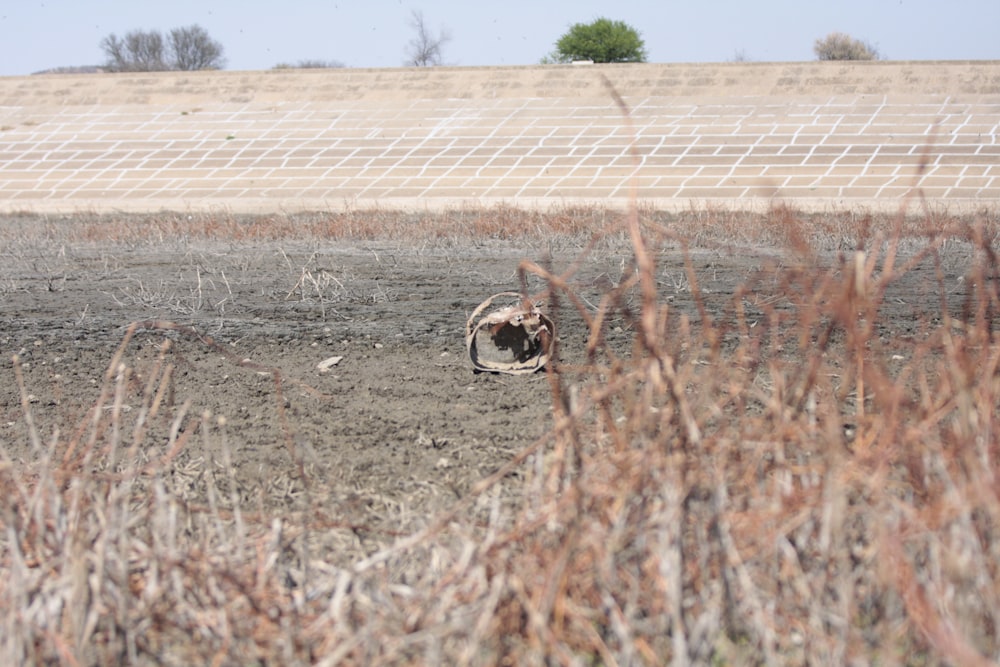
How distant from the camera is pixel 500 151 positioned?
1942 cm

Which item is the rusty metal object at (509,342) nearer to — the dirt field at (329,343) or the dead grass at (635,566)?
the dirt field at (329,343)

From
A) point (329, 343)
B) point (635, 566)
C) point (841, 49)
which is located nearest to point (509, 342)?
point (329, 343)

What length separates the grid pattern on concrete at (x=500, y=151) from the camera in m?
17.2

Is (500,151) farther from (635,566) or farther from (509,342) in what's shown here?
(635,566)

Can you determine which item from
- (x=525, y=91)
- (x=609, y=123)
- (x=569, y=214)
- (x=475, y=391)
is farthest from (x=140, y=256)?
(x=525, y=91)

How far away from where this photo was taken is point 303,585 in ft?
8.57

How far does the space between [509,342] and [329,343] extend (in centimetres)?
121

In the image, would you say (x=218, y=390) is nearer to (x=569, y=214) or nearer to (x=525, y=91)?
(x=569, y=214)

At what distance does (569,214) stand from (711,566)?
35.2ft

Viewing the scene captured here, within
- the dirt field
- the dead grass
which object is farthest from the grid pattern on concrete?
the dead grass

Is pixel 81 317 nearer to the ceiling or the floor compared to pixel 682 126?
nearer to the ceiling

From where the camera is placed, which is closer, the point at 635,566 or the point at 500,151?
the point at 635,566

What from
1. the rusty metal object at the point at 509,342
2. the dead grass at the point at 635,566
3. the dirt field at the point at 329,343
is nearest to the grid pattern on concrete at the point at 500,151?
the dirt field at the point at 329,343

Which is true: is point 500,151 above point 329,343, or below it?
below
